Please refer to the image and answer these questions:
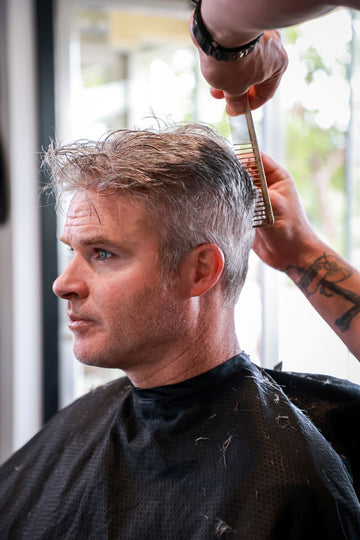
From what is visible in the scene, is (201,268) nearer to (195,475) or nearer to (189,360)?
(189,360)

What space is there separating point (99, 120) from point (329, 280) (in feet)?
10.5

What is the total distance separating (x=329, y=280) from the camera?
4.72 feet

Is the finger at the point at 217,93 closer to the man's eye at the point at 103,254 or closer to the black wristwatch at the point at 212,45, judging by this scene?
the black wristwatch at the point at 212,45

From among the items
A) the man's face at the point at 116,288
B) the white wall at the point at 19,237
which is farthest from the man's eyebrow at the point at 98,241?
the white wall at the point at 19,237

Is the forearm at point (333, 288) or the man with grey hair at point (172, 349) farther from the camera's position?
the forearm at point (333, 288)

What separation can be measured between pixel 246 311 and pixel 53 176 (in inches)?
51.4

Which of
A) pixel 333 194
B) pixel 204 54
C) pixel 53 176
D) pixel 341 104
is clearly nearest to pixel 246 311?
pixel 341 104

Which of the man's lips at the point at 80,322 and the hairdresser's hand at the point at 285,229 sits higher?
the hairdresser's hand at the point at 285,229

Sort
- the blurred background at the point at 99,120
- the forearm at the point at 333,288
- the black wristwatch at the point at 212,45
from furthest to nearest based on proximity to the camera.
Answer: the blurred background at the point at 99,120
the forearm at the point at 333,288
the black wristwatch at the point at 212,45

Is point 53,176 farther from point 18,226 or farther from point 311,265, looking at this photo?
point 18,226

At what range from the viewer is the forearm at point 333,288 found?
1386 millimetres

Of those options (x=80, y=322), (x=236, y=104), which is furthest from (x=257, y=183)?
(x=80, y=322)

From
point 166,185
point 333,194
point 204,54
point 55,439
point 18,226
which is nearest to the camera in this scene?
point 204,54

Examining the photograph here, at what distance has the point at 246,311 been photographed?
247 cm
